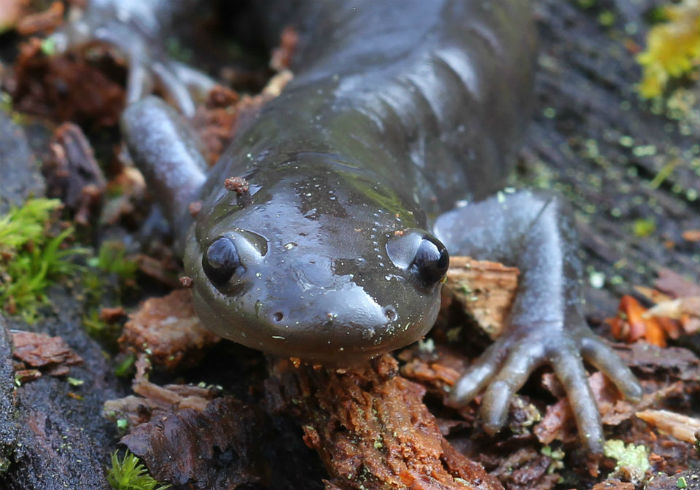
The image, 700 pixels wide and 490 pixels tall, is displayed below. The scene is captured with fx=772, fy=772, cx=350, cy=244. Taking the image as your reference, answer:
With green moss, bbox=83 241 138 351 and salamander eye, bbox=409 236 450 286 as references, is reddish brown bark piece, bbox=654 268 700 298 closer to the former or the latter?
salamander eye, bbox=409 236 450 286

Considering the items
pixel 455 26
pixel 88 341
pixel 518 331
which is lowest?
pixel 88 341

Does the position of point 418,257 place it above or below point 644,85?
above

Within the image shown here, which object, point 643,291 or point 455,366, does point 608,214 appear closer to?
point 643,291

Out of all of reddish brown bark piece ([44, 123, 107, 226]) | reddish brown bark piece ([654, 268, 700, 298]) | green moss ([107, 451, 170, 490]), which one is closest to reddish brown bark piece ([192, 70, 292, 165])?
reddish brown bark piece ([44, 123, 107, 226])

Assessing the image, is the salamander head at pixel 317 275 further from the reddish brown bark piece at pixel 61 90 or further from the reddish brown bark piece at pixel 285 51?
the reddish brown bark piece at pixel 285 51

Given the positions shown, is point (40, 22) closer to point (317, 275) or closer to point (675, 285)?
point (317, 275)

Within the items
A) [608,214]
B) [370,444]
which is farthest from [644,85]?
[370,444]

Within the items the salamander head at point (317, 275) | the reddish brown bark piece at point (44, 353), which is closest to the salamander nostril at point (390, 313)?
the salamander head at point (317, 275)

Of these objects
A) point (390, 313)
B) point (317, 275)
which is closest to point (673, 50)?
point (390, 313)
